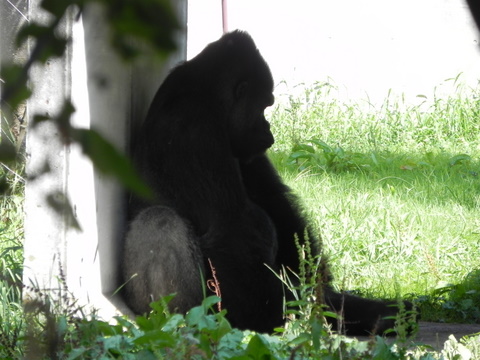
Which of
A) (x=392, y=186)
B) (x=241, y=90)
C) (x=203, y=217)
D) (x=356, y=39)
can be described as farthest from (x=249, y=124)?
(x=356, y=39)

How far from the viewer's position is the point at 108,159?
998mm

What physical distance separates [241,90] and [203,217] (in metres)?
0.71

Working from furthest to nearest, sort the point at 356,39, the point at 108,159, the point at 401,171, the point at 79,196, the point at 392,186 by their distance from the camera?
the point at 356,39 → the point at 401,171 → the point at 392,186 → the point at 79,196 → the point at 108,159


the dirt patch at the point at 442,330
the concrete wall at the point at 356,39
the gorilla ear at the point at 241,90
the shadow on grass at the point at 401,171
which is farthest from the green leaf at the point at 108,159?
the concrete wall at the point at 356,39

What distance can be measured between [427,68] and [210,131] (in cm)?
524

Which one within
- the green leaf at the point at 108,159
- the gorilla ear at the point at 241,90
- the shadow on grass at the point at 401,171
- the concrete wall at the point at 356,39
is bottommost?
the green leaf at the point at 108,159

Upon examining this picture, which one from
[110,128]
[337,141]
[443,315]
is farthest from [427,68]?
[110,128]

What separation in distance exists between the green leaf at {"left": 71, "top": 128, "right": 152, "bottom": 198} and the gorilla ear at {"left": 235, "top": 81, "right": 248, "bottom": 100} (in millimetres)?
3372

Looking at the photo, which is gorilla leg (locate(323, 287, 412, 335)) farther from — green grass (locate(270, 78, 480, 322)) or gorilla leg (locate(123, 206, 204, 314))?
gorilla leg (locate(123, 206, 204, 314))

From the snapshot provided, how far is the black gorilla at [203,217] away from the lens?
392 cm

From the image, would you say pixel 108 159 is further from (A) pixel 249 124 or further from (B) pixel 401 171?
(B) pixel 401 171

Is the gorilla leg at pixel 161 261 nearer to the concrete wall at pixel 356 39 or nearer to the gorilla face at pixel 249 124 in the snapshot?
the gorilla face at pixel 249 124

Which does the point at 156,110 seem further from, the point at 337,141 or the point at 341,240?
the point at 337,141

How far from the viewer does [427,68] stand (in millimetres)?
8828
